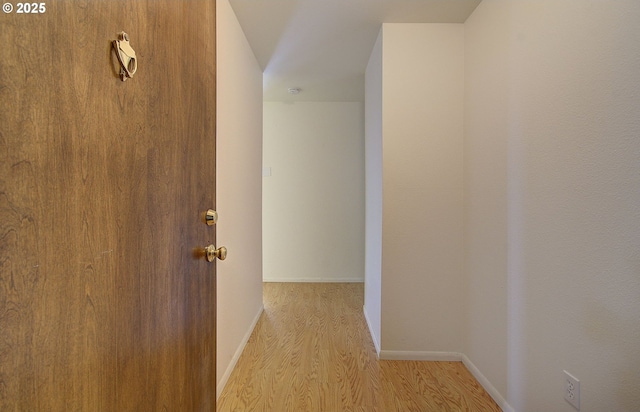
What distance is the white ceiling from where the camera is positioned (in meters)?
1.95

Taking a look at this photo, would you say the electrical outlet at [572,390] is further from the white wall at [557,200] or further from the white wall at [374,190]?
the white wall at [374,190]

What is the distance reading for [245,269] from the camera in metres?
2.40

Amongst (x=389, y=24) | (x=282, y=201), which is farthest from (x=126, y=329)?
(x=282, y=201)

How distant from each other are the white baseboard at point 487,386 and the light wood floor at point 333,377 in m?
0.03

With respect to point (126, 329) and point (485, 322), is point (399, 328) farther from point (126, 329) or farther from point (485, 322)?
point (126, 329)

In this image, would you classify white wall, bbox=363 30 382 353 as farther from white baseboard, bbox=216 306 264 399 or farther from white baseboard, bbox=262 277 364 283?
white baseboard, bbox=262 277 364 283

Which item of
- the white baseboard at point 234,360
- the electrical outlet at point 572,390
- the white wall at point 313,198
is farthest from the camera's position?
the white wall at point 313,198

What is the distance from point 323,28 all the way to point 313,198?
2.37 m

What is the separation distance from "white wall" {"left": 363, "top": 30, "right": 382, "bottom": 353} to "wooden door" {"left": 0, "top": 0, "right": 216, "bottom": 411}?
5.17 feet

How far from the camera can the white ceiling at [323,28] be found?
76.7 inches

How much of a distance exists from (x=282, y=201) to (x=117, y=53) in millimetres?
3714

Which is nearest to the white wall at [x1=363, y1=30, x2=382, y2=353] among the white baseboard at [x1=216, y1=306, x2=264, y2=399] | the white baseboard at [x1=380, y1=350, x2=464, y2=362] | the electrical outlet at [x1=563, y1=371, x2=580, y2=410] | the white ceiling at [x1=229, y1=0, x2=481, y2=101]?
the white baseboard at [x1=380, y1=350, x2=464, y2=362]

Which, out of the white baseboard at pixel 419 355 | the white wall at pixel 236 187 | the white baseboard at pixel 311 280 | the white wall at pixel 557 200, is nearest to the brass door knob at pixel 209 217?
the white wall at pixel 236 187

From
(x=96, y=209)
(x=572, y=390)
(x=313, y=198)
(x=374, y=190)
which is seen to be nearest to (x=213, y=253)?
(x=96, y=209)
